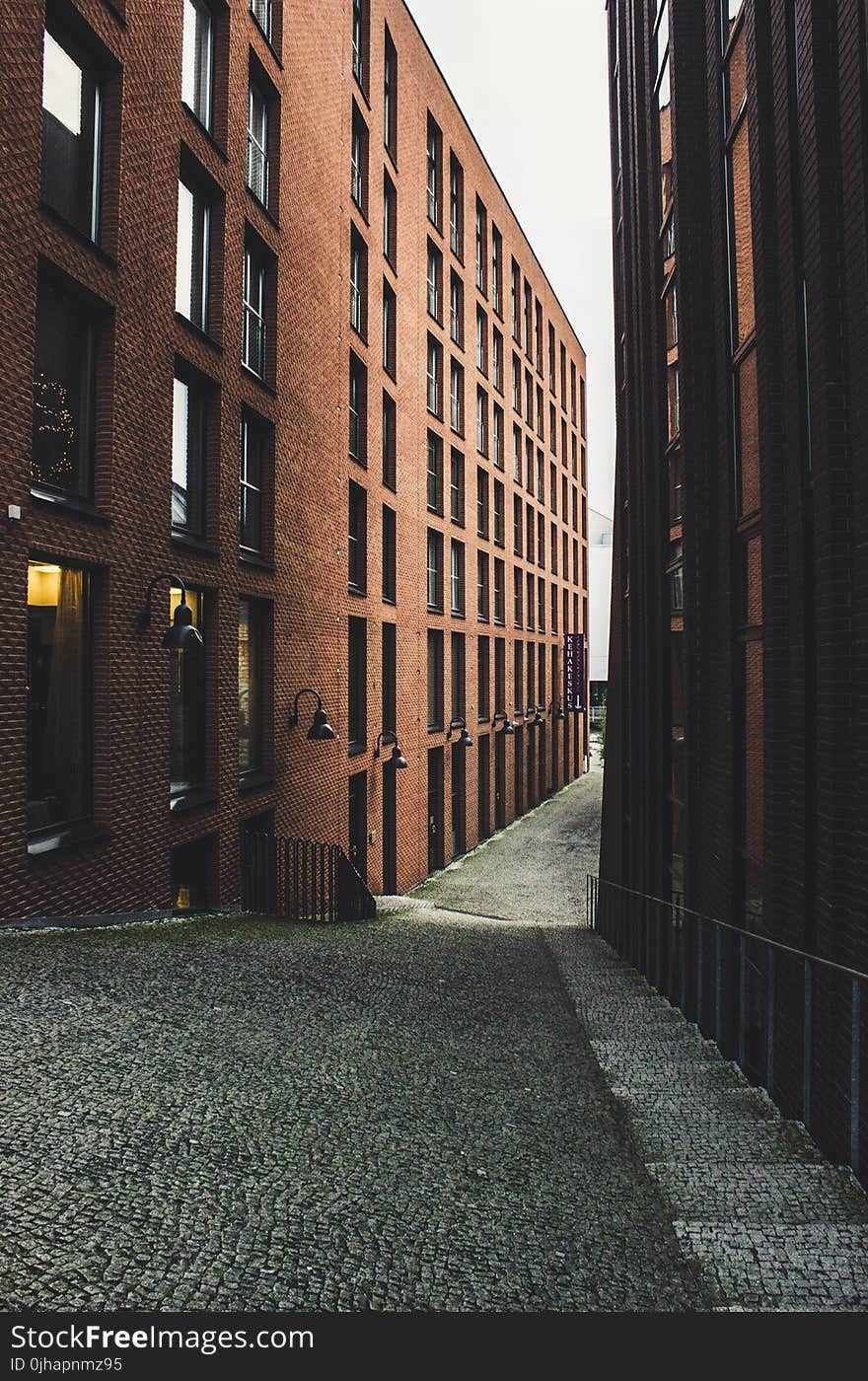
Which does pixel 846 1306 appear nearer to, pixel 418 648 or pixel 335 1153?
pixel 335 1153

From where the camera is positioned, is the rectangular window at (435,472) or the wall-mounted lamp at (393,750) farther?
the rectangular window at (435,472)

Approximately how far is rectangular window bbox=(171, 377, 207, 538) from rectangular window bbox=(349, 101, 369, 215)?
10.2 meters

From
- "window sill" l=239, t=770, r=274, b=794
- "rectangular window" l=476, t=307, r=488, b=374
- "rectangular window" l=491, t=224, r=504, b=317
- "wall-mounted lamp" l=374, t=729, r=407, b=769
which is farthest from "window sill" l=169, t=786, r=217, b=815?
"rectangular window" l=491, t=224, r=504, b=317

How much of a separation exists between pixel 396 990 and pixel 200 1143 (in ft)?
12.1

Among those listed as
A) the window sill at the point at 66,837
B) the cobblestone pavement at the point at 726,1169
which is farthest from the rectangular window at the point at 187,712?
the cobblestone pavement at the point at 726,1169

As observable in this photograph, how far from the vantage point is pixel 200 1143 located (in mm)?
4305

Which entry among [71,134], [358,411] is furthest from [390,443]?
[71,134]

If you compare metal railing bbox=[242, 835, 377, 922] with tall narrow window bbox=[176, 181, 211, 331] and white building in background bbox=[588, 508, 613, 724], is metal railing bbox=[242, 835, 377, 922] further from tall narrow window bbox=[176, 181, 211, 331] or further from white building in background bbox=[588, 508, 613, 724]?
white building in background bbox=[588, 508, 613, 724]

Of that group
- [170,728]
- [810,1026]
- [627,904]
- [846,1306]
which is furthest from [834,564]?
[170,728]

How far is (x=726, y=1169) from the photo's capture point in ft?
14.5

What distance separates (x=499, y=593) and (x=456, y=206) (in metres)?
13.3

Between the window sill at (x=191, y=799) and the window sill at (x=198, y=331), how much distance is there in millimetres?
6436

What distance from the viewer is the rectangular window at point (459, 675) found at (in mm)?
28314

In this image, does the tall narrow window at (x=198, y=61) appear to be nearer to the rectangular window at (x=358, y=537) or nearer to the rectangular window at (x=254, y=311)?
the rectangular window at (x=254, y=311)
